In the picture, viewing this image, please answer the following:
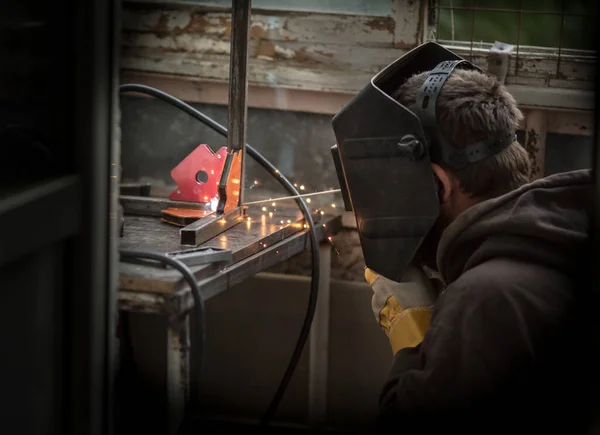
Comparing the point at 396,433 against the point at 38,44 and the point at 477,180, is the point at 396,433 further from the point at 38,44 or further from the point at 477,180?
the point at 38,44

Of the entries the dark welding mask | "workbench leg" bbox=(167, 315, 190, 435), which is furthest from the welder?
"workbench leg" bbox=(167, 315, 190, 435)

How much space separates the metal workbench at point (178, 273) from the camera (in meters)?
1.90

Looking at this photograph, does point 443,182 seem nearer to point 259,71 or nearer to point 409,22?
point 409,22

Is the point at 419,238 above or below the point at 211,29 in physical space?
below

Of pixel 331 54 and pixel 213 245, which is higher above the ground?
pixel 331 54

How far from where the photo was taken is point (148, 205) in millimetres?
2689

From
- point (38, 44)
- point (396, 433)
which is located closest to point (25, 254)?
point (38, 44)

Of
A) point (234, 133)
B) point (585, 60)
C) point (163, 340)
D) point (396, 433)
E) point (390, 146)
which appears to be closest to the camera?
point (396, 433)

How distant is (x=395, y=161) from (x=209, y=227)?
0.69 metres

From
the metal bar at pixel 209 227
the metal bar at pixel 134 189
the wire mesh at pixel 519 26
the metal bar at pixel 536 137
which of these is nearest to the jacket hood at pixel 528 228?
the metal bar at pixel 209 227

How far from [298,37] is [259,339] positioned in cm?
118

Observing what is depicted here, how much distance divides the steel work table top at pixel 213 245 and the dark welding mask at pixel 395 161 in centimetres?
40

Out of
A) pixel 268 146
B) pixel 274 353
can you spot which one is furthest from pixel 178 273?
pixel 274 353

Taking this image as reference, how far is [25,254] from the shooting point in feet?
3.84
